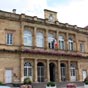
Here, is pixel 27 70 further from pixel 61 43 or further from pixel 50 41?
pixel 61 43

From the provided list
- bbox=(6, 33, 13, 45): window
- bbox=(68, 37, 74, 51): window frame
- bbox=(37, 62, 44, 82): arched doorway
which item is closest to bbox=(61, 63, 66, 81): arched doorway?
bbox=(68, 37, 74, 51): window frame

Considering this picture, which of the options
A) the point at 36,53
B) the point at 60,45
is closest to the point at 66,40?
the point at 60,45

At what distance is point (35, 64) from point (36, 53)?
1.41 m

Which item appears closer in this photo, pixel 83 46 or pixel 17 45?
pixel 17 45

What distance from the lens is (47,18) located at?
3519 centimetres

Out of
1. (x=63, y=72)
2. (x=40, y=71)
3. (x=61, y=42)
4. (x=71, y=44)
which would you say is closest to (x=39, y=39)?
(x=61, y=42)

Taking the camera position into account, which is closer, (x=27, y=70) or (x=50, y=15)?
(x=27, y=70)

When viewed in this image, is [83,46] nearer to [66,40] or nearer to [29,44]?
[66,40]

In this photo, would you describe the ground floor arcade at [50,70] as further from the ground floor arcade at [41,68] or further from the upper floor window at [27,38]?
the upper floor window at [27,38]

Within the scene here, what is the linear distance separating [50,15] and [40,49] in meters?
5.40

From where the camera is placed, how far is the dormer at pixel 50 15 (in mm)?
35438

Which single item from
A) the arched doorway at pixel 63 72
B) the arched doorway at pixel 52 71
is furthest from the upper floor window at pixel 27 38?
the arched doorway at pixel 63 72

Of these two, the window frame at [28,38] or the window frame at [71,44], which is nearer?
the window frame at [28,38]

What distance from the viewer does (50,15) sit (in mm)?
36000
